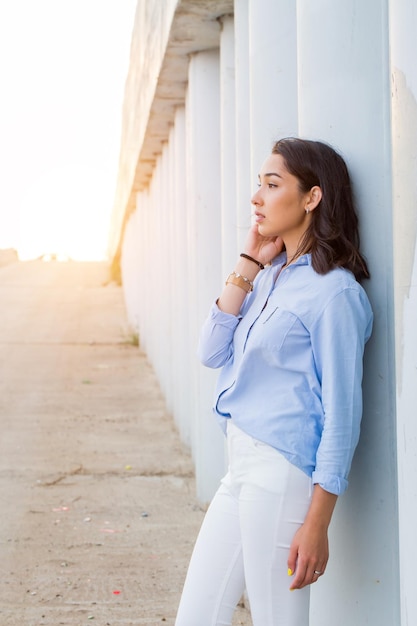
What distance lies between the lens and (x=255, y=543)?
257cm

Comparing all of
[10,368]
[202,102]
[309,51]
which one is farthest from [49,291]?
[309,51]

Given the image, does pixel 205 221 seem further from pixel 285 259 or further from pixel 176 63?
pixel 285 259

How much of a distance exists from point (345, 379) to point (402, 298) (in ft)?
1.11

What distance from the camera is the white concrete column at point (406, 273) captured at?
221cm

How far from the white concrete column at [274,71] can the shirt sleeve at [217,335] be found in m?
1.23

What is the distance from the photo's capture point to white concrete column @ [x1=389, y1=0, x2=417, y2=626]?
7.25 feet

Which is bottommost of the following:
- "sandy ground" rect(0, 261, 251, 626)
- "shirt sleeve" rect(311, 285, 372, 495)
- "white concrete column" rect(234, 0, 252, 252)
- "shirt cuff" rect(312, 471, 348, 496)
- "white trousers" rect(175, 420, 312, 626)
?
"sandy ground" rect(0, 261, 251, 626)

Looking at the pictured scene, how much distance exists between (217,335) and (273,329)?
0.38 metres

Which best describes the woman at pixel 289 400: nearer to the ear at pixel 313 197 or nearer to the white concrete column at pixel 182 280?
the ear at pixel 313 197

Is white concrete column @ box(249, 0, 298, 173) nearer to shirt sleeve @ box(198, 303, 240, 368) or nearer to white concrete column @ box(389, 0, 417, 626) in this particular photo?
shirt sleeve @ box(198, 303, 240, 368)

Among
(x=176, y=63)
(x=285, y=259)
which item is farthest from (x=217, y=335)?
(x=176, y=63)

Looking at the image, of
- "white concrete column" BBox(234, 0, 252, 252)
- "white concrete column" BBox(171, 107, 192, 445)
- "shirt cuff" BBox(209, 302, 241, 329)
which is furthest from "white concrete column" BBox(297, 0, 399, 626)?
"white concrete column" BBox(171, 107, 192, 445)

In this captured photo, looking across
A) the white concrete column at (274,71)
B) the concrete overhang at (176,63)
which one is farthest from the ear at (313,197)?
the concrete overhang at (176,63)

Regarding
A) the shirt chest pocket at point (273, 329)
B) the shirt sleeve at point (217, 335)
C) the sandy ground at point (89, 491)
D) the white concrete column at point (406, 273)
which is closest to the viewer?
the white concrete column at point (406, 273)
